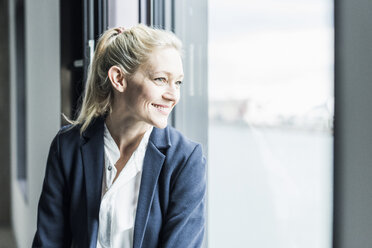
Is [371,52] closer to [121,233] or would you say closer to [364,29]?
[364,29]

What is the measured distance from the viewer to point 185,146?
942 millimetres

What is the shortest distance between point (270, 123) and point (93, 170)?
0.45 meters

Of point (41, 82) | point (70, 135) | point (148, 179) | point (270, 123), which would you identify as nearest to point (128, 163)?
point (148, 179)

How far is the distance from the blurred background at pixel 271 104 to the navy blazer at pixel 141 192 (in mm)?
186

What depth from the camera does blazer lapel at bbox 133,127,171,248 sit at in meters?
0.90

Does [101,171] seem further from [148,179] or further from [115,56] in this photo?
[115,56]

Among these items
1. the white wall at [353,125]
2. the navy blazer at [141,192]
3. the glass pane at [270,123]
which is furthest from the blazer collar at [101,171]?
the white wall at [353,125]

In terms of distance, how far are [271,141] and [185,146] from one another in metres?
0.21

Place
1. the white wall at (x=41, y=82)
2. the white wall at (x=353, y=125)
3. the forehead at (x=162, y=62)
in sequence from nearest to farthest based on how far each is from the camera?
the white wall at (x=353, y=125) < the forehead at (x=162, y=62) < the white wall at (x=41, y=82)

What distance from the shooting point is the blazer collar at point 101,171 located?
904mm

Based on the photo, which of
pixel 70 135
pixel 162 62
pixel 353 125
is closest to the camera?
pixel 353 125

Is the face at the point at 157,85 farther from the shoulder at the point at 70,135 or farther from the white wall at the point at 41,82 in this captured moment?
the white wall at the point at 41,82

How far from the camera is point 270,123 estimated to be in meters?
0.96

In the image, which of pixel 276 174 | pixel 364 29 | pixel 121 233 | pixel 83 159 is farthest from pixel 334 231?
pixel 83 159
